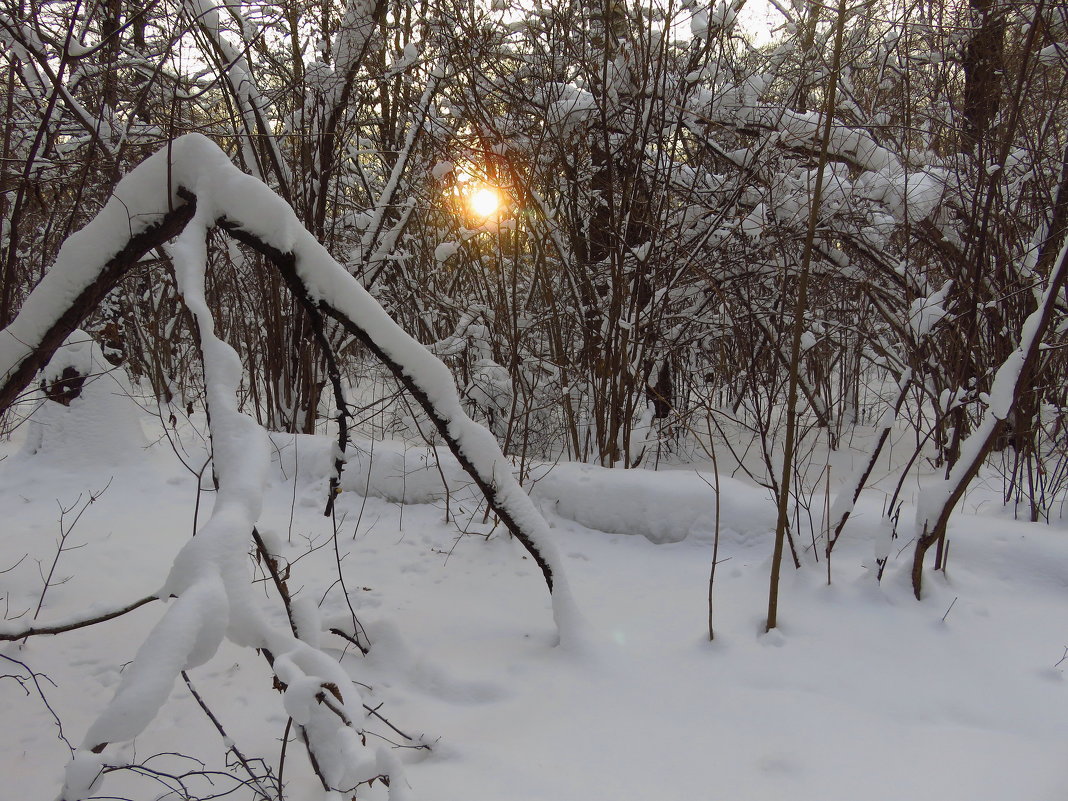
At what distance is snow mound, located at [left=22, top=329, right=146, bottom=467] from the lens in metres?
3.56

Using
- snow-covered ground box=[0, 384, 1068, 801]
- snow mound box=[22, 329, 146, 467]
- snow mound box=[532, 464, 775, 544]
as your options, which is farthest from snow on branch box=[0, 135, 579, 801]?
snow mound box=[22, 329, 146, 467]

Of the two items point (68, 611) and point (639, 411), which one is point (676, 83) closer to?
point (639, 411)

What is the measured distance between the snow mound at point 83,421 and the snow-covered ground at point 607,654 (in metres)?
0.27

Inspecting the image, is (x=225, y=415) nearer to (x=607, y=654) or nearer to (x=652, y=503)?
(x=607, y=654)

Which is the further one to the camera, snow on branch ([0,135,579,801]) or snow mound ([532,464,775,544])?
snow mound ([532,464,775,544])

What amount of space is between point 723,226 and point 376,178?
4.25 metres

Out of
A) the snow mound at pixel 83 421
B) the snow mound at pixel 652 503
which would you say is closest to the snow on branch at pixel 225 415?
the snow mound at pixel 652 503

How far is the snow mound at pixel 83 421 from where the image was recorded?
11.7ft

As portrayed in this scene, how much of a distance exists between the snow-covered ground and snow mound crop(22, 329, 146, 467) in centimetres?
27

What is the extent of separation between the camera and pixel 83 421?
12.0ft

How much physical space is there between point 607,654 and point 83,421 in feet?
10.8

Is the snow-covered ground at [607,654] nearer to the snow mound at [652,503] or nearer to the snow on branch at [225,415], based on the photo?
the snow mound at [652,503]

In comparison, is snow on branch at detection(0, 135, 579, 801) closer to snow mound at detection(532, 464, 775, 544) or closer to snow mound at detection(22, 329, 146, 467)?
snow mound at detection(532, 464, 775, 544)

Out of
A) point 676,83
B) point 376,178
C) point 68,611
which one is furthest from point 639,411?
point 376,178
